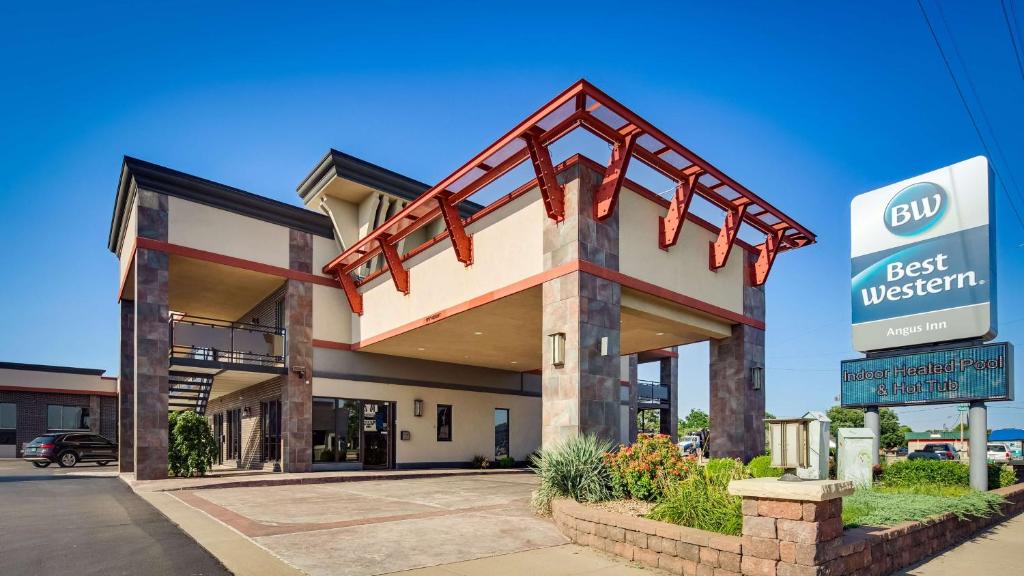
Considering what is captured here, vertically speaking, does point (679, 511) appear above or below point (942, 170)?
below

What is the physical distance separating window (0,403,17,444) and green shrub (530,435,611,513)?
37606 millimetres

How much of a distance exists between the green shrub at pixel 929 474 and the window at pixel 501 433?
16245 mm

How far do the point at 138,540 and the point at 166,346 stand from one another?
11.6m

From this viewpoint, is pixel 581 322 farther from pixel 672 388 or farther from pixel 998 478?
pixel 672 388

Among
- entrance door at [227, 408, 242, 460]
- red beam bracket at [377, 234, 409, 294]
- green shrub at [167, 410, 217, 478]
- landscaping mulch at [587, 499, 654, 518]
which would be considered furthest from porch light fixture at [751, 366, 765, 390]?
entrance door at [227, 408, 242, 460]

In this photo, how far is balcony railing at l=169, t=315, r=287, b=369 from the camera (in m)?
20.8

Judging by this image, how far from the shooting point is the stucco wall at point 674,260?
571 inches

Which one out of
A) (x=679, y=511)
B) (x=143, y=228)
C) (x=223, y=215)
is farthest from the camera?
(x=223, y=215)

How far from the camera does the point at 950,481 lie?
13.6 meters

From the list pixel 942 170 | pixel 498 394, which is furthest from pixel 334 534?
pixel 498 394

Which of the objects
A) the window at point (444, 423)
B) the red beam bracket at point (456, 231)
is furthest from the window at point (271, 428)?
the red beam bracket at point (456, 231)

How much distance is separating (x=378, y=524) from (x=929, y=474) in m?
11.7

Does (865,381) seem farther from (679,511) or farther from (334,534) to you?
(334,534)

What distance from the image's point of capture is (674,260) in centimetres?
1591
